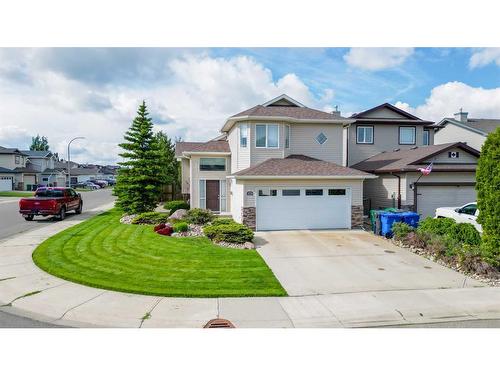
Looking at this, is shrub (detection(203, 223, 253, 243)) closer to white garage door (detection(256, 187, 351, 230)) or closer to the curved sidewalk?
white garage door (detection(256, 187, 351, 230))

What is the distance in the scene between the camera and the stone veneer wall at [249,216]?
1518cm

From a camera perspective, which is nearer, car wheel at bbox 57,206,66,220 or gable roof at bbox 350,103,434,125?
car wheel at bbox 57,206,66,220

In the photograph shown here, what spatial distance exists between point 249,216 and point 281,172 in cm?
264

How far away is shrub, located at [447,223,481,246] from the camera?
11.3 meters

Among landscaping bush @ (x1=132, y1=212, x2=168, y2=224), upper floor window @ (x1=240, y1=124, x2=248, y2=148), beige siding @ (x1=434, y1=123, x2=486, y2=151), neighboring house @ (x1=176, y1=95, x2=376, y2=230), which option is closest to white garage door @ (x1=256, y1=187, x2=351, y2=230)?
neighboring house @ (x1=176, y1=95, x2=376, y2=230)

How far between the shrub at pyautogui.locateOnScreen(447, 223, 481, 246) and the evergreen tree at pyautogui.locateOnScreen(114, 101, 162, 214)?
51.6ft

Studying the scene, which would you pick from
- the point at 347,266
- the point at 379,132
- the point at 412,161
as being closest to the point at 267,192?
the point at 347,266

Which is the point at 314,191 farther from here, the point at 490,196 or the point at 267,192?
the point at 490,196

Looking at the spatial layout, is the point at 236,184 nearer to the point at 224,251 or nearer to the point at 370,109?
the point at 224,251

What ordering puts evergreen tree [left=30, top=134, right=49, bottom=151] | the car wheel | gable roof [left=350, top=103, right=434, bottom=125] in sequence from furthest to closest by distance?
1. evergreen tree [left=30, top=134, right=49, bottom=151]
2. gable roof [left=350, top=103, right=434, bottom=125]
3. the car wheel

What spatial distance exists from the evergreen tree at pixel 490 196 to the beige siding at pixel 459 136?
22.7 metres

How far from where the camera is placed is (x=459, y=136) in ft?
100

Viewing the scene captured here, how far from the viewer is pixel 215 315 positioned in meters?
6.39

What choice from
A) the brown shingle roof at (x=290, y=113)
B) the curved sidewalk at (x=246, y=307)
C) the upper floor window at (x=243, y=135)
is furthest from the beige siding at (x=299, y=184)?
the curved sidewalk at (x=246, y=307)
